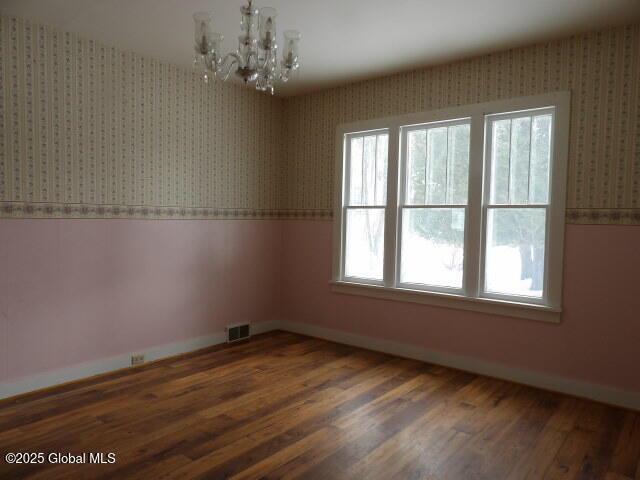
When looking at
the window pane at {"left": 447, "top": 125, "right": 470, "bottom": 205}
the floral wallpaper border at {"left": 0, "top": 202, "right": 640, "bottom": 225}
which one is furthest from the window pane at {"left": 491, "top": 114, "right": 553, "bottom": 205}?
the floral wallpaper border at {"left": 0, "top": 202, "right": 640, "bottom": 225}

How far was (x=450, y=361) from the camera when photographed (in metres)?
4.21

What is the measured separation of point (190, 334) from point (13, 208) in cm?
195

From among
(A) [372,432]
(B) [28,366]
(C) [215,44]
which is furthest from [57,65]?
(A) [372,432]

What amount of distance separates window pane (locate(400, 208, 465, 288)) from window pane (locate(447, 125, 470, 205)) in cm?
13

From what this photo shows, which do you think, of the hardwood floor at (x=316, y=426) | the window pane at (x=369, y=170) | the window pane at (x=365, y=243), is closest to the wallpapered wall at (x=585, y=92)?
the window pane at (x=369, y=170)

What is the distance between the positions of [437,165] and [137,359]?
10.7 feet

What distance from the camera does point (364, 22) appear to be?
3348mm

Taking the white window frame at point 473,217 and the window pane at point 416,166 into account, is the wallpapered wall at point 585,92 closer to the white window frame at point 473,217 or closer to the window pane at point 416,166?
the white window frame at point 473,217

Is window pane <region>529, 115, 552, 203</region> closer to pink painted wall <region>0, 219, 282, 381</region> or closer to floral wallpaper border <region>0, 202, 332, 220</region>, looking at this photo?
floral wallpaper border <region>0, 202, 332, 220</region>

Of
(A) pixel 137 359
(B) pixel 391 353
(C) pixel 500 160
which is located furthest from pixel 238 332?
(C) pixel 500 160

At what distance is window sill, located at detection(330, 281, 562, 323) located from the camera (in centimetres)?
369

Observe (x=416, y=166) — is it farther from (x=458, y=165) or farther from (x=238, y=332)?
(x=238, y=332)

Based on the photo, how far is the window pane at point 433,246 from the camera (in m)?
4.19

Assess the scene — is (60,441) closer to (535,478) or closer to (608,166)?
(535,478)
